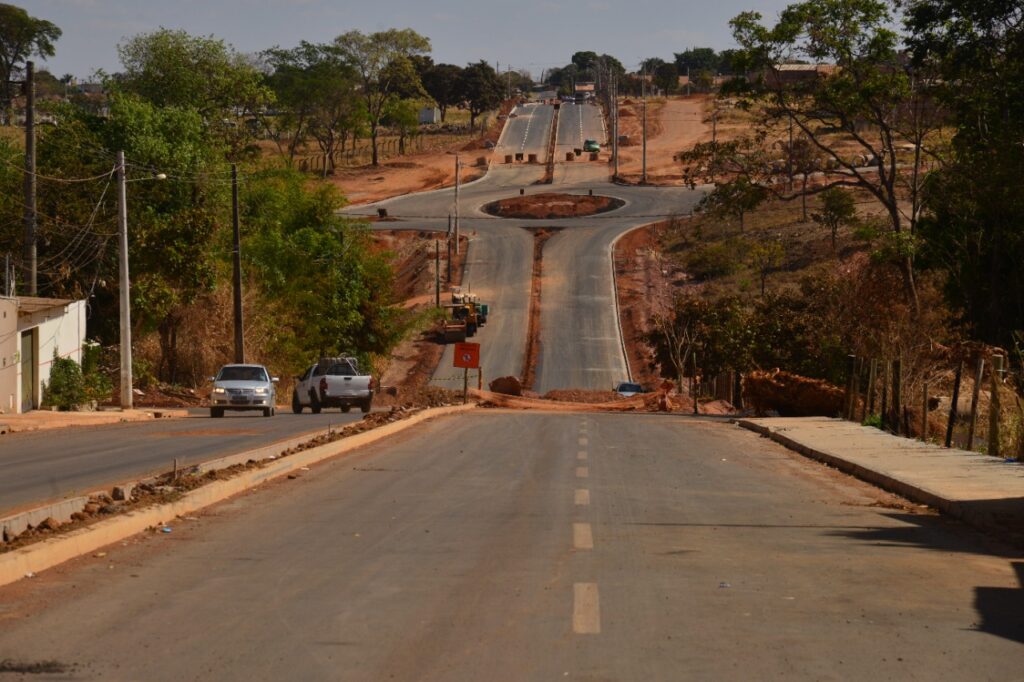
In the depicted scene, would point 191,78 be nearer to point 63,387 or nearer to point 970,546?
point 63,387

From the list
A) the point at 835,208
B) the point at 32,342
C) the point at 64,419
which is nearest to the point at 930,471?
the point at 64,419

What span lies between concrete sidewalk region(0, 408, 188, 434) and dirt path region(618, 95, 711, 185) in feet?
329

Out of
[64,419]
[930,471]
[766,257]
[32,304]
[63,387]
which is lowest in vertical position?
[64,419]

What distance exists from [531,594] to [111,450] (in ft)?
51.7

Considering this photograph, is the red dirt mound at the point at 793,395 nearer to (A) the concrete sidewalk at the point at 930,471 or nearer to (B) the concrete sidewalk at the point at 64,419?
(A) the concrete sidewalk at the point at 930,471

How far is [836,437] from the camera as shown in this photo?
26.9m

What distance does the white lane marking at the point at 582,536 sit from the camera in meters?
11.0

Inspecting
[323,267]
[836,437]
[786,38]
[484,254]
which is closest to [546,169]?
[484,254]

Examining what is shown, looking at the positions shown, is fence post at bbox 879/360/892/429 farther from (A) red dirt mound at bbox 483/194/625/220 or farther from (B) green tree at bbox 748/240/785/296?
(A) red dirt mound at bbox 483/194/625/220

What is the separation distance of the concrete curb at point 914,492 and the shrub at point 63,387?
24299 mm

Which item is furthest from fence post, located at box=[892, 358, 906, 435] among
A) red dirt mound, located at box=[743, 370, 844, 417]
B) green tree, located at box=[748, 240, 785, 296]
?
green tree, located at box=[748, 240, 785, 296]

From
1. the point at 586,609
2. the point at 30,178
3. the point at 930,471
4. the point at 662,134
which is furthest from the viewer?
the point at 662,134

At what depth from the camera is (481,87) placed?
184625 millimetres

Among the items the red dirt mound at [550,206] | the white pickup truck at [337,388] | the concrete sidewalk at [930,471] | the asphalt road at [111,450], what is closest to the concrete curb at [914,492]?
the concrete sidewalk at [930,471]
